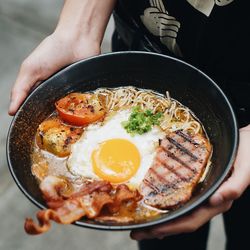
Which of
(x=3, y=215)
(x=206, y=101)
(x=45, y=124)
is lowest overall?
(x=3, y=215)

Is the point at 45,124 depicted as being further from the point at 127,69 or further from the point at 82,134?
the point at 127,69

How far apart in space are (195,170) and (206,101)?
0.42m

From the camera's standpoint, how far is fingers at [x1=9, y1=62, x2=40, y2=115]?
244cm

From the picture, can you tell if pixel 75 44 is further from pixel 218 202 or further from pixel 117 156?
pixel 218 202

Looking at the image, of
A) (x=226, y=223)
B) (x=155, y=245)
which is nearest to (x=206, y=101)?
(x=226, y=223)

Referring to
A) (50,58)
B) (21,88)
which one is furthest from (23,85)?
(50,58)

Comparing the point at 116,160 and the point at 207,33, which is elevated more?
the point at 207,33

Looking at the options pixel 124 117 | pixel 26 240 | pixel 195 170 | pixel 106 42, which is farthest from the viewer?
pixel 106 42

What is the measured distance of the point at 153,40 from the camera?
2.58 m

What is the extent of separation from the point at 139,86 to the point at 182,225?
93cm

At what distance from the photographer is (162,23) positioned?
237 centimetres

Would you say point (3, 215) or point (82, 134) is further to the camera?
point (3, 215)

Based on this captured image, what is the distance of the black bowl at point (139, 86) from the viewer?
7.11 ft

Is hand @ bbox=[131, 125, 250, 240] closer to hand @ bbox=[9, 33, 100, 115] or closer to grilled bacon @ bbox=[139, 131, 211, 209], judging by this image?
grilled bacon @ bbox=[139, 131, 211, 209]
